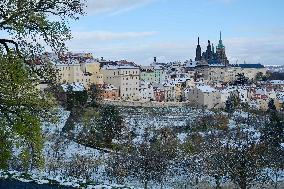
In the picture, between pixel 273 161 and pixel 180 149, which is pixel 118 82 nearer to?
pixel 180 149

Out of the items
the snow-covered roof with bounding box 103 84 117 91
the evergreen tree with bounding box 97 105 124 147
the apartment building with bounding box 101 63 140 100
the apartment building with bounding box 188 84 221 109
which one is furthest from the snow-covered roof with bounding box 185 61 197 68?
the evergreen tree with bounding box 97 105 124 147

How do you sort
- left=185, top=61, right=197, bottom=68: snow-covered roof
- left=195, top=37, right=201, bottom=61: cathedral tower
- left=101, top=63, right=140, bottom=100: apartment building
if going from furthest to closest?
left=195, top=37, right=201, bottom=61: cathedral tower, left=185, top=61, right=197, bottom=68: snow-covered roof, left=101, top=63, right=140, bottom=100: apartment building

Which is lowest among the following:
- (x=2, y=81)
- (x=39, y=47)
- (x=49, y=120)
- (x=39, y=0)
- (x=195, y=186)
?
(x=195, y=186)

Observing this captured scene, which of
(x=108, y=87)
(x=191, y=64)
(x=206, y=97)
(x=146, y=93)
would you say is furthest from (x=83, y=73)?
(x=191, y=64)

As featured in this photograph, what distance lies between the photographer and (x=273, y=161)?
31.8 meters

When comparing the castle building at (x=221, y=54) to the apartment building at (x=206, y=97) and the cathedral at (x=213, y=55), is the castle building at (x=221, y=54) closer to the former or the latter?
the cathedral at (x=213, y=55)

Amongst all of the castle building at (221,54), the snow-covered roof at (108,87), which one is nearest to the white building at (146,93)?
the snow-covered roof at (108,87)

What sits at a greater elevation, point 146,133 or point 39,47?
point 39,47

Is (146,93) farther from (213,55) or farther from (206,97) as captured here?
(213,55)

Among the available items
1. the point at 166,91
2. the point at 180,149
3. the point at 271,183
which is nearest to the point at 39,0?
the point at 271,183

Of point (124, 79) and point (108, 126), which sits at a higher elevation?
point (124, 79)

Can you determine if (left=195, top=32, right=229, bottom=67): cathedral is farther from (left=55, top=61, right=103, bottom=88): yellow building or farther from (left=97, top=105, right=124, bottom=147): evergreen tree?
(left=97, top=105, right=124, bottom=147): evergreen tree

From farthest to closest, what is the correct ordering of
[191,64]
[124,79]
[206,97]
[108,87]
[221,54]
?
[221,54] → [191,64] → [124,79] → [206,97] → [108,87]

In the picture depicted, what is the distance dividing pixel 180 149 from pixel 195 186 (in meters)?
6.44
